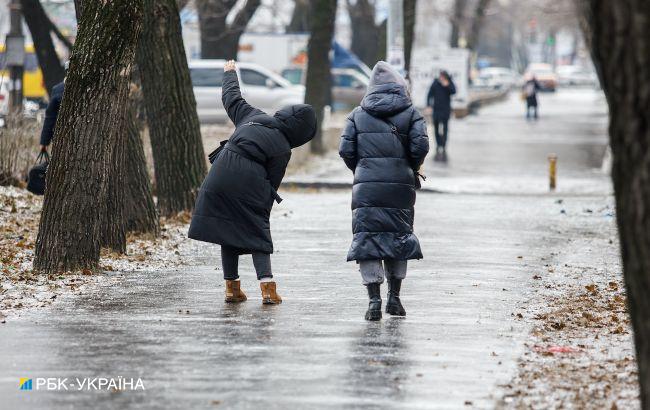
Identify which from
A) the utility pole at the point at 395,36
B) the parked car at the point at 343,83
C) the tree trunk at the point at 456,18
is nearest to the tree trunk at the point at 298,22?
the parked car at the point at 343,83

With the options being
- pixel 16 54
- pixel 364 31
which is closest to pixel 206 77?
pixel 16 54

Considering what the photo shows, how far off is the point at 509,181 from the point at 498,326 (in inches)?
572

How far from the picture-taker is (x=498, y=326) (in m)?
8.63

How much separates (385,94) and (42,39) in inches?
702

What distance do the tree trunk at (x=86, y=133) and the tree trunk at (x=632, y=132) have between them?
5.97 m

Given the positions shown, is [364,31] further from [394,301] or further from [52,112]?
[394,301]

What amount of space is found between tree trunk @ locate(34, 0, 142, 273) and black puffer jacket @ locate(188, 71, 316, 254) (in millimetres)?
1702

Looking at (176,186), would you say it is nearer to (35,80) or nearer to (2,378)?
(2,378)

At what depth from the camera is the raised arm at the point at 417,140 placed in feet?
28.8

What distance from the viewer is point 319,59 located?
2669 centimetres

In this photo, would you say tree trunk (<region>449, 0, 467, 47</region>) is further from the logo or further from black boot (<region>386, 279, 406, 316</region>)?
the logo

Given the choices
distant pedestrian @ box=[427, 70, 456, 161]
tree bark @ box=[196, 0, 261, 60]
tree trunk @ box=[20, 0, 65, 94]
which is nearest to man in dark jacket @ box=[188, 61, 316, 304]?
tree trunk @ box=[20, 0, 65, 94]

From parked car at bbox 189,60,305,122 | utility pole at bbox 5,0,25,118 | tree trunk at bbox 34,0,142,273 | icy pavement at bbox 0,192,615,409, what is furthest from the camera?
parked car at bbox 189,60,305,122

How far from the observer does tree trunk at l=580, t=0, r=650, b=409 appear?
16.4 ft
